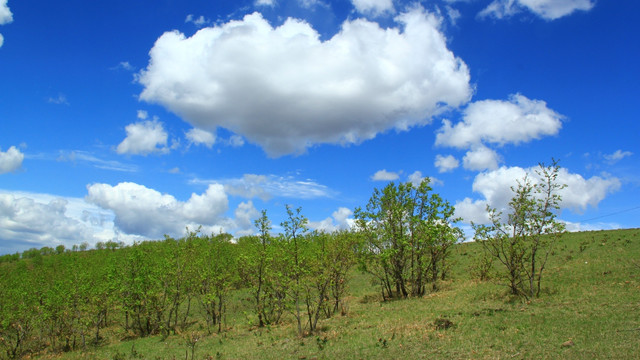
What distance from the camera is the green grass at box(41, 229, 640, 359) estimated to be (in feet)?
51.1

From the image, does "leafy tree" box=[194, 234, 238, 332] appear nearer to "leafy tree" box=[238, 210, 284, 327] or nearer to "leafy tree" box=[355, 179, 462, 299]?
"leafy tree" box=[238, 210, 284, 327]

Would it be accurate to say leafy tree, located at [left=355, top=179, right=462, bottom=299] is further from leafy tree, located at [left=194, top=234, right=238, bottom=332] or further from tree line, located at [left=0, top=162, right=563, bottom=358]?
leafy tree, located at [left=194, top=234, right=238, bottom=332]

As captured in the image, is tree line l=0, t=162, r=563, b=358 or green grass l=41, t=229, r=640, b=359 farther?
tree line l=0, t=162, r=563, b=358

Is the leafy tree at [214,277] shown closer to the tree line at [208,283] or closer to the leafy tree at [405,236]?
the tree line at [208,283]

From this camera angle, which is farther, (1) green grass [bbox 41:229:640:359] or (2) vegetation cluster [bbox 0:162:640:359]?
(2) vegetation cluster [bbox 0:162:640:359]

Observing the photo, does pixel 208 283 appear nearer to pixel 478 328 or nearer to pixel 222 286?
pixel 222 286

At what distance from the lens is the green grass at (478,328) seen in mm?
15586

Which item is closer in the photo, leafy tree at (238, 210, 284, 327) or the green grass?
the green grass

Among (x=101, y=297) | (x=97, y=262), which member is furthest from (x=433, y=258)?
(x=97, y=262)

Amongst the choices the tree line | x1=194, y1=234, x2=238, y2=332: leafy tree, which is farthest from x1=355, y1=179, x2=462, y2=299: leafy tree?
x1=194, y1=234, x2=238, y2=332: leafy tree

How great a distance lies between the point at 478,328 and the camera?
19.1 m

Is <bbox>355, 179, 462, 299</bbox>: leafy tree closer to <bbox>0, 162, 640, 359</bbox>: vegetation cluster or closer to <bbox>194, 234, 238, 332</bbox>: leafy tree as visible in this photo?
<bbox>0, 162, 640, 359</bbox>: vegetation cluster

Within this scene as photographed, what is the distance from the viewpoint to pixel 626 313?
18547 millimetres

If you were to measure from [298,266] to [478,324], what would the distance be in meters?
11.5
